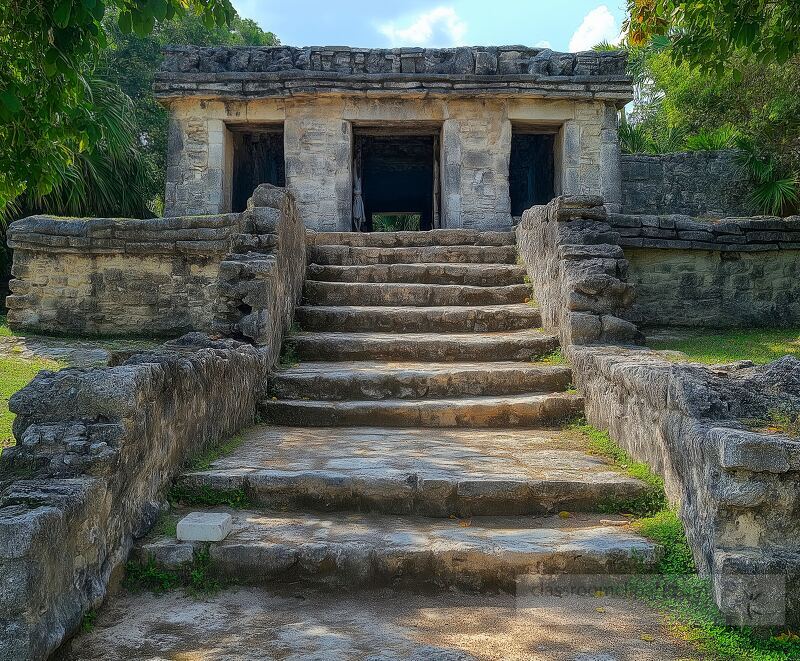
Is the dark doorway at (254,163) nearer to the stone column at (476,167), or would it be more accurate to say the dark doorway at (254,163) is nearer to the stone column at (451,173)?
the stone column at (451,173)

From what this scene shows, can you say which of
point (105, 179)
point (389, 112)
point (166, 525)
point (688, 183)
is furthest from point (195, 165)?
point (166, 525)

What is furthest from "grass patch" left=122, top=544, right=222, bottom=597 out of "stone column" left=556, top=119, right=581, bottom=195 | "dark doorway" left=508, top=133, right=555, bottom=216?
"dark doorway" left=508, top=133, right=555, bottom=216

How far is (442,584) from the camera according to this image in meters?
3.19

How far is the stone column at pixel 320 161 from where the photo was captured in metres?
12.1

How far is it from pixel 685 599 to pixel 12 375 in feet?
19.8

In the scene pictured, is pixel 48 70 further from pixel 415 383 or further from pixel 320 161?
pixel 320 161

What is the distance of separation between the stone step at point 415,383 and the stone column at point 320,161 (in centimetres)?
657

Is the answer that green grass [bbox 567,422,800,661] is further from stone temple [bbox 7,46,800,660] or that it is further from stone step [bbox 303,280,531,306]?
stone step [bbox 303,280,531,306]

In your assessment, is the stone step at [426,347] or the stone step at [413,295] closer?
the stone step at [426,347]

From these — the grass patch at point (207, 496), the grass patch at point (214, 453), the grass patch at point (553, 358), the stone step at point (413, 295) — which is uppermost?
the stone step at point (413, 295)

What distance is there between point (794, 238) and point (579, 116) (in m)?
4.73

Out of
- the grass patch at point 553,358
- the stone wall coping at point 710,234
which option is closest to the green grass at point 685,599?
the grass patch at point 553,358

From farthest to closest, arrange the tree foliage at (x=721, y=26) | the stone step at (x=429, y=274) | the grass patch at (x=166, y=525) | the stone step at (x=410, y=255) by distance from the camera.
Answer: the stone step at (x=410, y=255) → the stone step at (x=429, y=274) → the tree foliage at (x=721, y=26) → the grass patch at (x=166, y=525)

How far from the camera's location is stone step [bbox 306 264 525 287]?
7.90 meters
